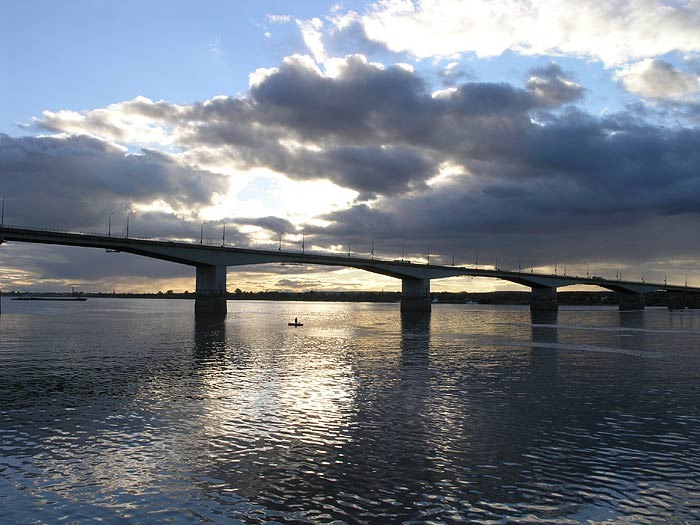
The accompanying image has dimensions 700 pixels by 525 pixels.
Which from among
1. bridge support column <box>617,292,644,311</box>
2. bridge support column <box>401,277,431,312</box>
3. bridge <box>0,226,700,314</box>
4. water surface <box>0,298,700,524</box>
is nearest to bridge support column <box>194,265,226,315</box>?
bridge <box>0,226,700,314</box>

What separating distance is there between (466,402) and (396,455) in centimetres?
798

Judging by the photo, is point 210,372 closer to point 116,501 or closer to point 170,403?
point 170,403

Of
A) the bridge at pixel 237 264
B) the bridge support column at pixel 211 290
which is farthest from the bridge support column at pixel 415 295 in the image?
the bridge support column at pixel 211 290

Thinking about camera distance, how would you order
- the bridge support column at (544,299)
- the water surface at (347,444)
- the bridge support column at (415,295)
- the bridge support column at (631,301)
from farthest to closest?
1. the bridge support column at (631,301)
2. the bridge support column at (544,299)
3. the bridge support column at (415,295)
4. the water surface at (347,444)

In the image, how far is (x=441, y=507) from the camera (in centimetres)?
1070

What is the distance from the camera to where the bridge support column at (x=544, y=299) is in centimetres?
16950

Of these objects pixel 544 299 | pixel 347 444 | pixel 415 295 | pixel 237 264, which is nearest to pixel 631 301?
pixel 544 299

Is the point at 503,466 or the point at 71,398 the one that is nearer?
the point at 503,466

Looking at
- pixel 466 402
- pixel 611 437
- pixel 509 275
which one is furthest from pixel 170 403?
pixel 509 275

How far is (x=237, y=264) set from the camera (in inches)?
4154

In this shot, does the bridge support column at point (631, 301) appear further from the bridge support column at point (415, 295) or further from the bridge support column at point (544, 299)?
the bridge support column at point (415, 295)

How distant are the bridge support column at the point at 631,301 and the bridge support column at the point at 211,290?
14798cm

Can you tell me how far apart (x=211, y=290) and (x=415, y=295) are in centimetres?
5571

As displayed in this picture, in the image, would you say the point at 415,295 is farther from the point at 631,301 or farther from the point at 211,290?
the point at 631,301
